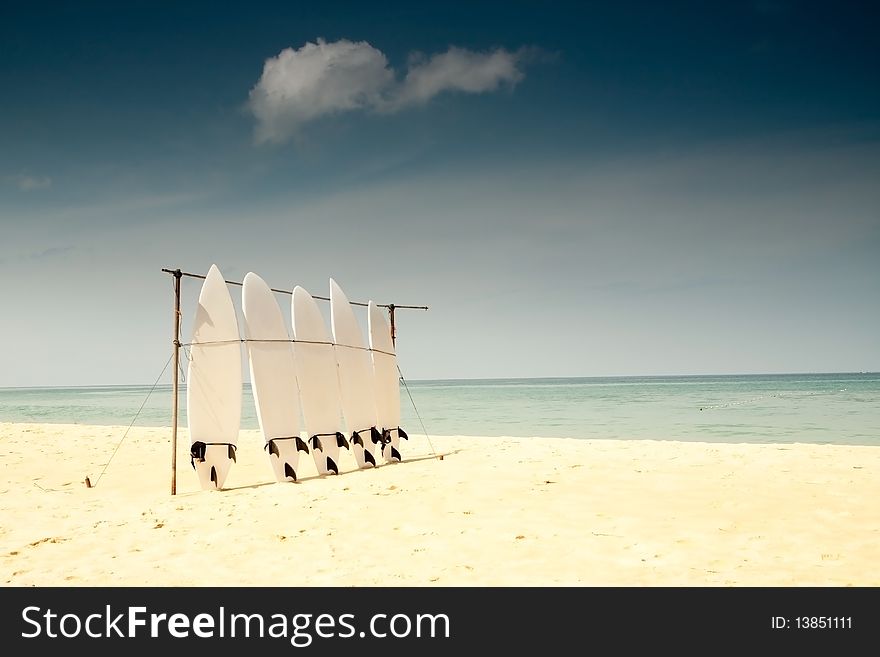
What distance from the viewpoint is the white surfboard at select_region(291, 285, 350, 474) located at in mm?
9297

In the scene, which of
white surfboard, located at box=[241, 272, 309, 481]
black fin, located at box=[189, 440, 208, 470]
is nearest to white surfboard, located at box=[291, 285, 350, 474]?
white surfboard, located at box=[241, 272, 309, 481]

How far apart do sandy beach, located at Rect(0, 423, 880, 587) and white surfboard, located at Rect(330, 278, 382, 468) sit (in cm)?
62

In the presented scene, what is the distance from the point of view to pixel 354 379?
1021 cm

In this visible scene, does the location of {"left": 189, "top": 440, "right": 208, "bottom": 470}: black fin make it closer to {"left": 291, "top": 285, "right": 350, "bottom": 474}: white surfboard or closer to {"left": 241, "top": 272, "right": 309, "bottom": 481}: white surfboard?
{"left": 241, "top": 272, "right": 309, "bottom": 481}: white surfboard

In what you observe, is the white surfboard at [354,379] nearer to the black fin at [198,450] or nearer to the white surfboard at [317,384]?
the white surfboard at [317,384]

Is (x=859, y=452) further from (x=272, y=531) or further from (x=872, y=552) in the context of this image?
(x=272, y=531)

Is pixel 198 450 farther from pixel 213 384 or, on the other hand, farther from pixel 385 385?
pixel 385 385

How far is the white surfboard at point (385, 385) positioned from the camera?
10766 mm

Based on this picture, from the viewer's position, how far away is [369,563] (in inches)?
194

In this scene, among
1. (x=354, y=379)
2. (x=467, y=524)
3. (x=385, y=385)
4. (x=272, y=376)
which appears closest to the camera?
(x=467, y=524)

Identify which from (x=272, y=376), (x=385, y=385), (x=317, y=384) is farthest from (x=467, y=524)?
(x=385, y=385)

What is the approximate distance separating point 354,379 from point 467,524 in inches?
181
